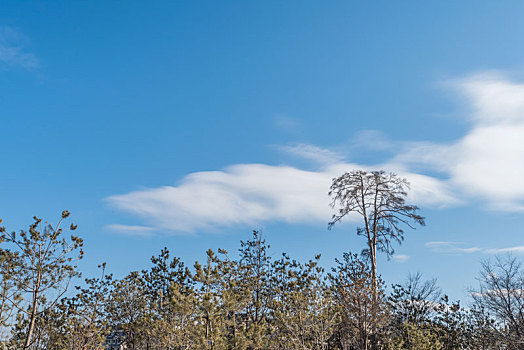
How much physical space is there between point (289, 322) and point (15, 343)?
935cm

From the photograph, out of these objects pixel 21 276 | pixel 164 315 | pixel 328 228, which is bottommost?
pixel 164 315

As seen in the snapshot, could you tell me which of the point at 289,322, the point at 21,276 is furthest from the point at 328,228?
the point at 21,276

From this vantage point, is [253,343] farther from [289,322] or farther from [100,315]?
[100,315]

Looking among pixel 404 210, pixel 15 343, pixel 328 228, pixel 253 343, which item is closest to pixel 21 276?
pixel 15 343

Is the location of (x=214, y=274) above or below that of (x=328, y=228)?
below

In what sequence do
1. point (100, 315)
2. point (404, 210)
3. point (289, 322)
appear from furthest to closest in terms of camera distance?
point (404, 210)
point (100, 315)
point (289, 322)

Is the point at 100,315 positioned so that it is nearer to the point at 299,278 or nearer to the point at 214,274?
the point at 299,278

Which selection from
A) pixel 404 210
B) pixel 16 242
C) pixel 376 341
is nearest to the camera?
pixel 16 242

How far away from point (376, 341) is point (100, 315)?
12165mm

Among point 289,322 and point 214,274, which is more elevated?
point 214,274

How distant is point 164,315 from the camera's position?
1659 centimetres

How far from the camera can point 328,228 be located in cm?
2523

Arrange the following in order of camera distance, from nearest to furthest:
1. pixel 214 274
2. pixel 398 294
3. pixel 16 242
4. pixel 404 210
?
pixel 214 274, pixel 16 242, pixel 398 294, pixel 404 210

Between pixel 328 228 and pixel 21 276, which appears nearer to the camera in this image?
pixel 21 276
